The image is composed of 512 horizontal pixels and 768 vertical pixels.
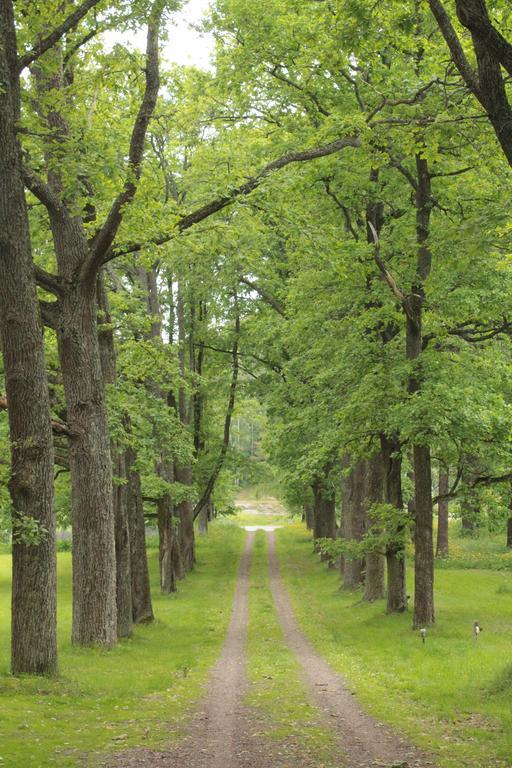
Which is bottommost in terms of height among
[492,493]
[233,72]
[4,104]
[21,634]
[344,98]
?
[21,634]

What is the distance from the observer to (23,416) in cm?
1152

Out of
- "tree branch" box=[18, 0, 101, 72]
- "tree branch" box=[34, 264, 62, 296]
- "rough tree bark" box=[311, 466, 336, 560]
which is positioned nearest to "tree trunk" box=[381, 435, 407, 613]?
"tree branch" box=[34, 264, 62, 296]

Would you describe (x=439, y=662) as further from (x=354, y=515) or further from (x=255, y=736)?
(x=354, y=515)

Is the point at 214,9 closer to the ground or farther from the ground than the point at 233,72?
farther from the ground

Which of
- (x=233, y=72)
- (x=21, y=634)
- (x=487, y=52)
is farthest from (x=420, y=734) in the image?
(x=233, y=72)

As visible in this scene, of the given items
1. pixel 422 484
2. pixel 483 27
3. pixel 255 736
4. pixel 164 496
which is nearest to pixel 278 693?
pixel 255 736

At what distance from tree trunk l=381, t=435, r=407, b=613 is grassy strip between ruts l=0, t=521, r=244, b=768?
189 inches

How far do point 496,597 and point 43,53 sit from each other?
21339 millimetres

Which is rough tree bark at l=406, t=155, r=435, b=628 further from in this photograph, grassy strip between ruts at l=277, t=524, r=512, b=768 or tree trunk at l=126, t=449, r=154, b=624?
tree trunk at l=126, t=449, r=154, b=624

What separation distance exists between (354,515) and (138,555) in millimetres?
7900

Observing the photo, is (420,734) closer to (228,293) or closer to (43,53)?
(43,53)

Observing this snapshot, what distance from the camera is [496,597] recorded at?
2548cm

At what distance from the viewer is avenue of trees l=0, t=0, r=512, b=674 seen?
37.7 feet

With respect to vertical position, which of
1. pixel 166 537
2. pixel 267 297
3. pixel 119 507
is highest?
pixel 267 297
